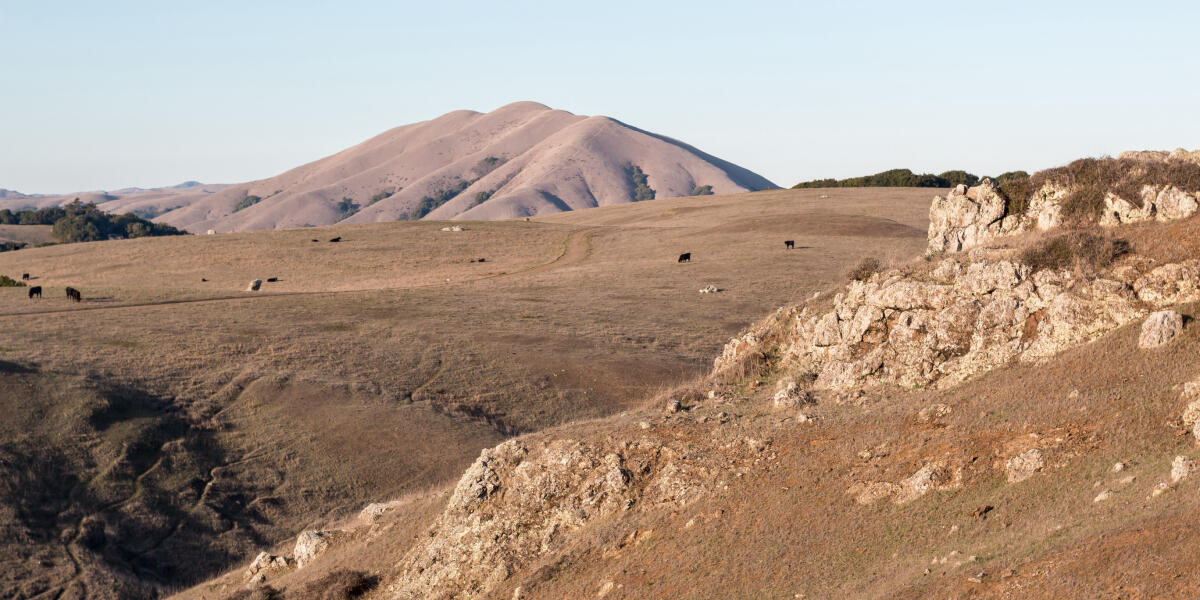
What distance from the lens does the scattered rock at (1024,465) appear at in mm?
15805

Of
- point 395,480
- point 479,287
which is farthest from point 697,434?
point 479,287

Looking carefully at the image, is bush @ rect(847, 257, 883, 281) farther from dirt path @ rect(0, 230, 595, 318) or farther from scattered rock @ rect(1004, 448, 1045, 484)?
dirt path @ rect(0, 230, 595, 318)

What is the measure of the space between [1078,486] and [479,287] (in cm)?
5688

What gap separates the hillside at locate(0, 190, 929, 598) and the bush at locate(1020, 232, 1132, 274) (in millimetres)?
14870

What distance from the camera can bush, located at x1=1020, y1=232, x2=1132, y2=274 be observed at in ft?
68.0

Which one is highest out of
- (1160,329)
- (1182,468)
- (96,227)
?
(96,227)

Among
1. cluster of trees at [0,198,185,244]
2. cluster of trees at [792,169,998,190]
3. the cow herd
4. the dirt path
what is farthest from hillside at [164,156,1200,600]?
cluster of trees at [0,198,185,244]

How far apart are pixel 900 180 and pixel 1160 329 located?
12464cm

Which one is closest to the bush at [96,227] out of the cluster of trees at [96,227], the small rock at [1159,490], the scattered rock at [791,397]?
the cluster of trees at [96,227]

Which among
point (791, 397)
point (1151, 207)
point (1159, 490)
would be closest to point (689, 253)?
point (1151, 207)

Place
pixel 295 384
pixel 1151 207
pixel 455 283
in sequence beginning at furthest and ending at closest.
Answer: pixel 455 283
pixel 295 384
pixel 1151 207

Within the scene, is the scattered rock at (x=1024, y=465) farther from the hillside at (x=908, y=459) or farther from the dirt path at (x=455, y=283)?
the dirt path at (x=455, y=283)

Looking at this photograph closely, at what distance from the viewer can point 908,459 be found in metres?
17.6

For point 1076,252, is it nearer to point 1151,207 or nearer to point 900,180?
point 1151,207
